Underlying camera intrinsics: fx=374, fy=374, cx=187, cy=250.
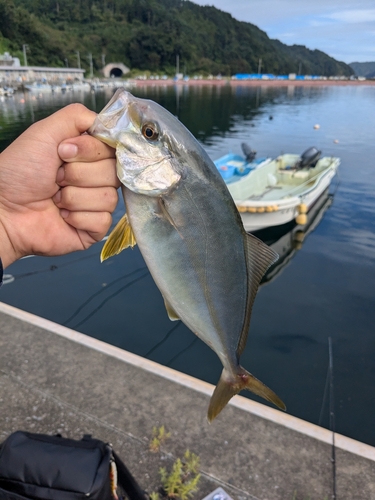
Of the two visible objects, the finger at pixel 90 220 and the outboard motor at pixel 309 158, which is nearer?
the finger at pixel 90 220

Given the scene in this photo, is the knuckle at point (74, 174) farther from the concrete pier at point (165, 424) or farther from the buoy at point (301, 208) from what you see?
the buoy at point (301, 208)

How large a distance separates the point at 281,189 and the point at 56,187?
15.0 m

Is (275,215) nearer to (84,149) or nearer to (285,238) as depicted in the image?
(285,238)

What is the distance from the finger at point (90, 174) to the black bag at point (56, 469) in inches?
87.4

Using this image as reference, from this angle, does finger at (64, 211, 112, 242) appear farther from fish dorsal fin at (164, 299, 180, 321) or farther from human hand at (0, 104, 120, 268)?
fish dorsal fin at (164, 299, 180, 321)

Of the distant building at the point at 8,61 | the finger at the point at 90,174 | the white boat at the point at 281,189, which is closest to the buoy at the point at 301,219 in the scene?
the white boat at the point at 281,189

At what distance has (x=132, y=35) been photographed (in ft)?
426

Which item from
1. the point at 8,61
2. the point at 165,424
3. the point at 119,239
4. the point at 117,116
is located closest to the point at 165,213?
the point at 119,239

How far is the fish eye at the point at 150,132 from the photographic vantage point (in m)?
1.81

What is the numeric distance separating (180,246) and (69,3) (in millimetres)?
155416

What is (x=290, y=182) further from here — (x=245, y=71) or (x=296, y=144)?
(x=245, y=71)

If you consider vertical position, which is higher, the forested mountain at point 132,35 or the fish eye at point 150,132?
the forested mountain at point 132,35

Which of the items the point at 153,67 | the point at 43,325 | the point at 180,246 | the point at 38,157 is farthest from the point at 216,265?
the point at 153,67

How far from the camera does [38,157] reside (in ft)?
7.35
